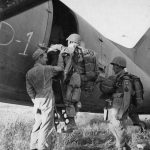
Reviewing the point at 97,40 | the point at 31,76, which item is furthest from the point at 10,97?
the point at 97,40

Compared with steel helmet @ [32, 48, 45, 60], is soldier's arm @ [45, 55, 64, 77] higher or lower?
lower

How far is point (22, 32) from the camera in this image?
4133mm

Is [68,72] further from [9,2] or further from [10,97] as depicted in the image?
[9,2]

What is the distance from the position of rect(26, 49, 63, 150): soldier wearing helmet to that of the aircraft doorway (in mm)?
1030

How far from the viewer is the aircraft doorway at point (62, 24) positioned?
17.2 feet

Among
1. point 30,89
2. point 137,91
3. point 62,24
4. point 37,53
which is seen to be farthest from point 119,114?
point 62,24

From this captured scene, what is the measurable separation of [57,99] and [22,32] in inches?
48.5

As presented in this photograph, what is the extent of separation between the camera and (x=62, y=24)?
5406 mm

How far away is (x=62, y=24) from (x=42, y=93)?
167cm

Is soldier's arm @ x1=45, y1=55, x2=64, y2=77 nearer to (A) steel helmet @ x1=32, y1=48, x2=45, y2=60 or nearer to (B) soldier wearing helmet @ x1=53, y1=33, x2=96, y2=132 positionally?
(B) soldier wearing helmet @ x1=53, y1=33, x2=96, y2=132

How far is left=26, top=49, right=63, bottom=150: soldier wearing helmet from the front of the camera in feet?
13.8

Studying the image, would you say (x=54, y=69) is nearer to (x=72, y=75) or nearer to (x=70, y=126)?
(x=72, y=75)

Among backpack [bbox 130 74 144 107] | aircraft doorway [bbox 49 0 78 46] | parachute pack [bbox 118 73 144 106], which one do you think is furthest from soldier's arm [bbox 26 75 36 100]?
backpack [bbox 130 74 144 107]

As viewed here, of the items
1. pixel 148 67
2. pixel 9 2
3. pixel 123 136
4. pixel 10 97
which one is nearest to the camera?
pixel 9 2
